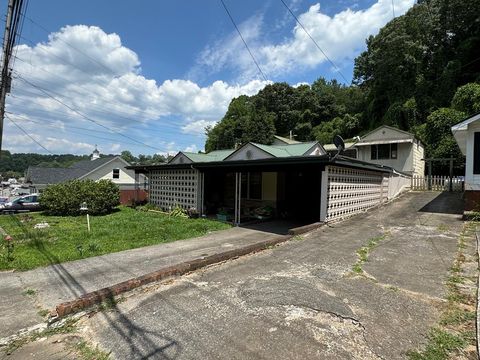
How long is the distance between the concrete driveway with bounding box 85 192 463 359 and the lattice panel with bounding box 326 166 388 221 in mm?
3481

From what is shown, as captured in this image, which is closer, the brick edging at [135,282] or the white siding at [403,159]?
the brick edging at [135,282]

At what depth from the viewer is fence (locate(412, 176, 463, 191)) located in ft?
58.7

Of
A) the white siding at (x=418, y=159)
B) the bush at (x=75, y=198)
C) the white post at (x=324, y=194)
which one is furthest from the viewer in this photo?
the white siding at (x=418, y=159)

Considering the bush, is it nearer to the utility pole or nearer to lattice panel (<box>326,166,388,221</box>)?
the utility pole

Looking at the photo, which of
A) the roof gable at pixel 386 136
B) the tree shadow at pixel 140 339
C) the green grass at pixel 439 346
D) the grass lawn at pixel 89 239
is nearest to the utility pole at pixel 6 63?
the grass lawn at pixel 89 239

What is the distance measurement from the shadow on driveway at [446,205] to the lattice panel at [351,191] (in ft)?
6.80

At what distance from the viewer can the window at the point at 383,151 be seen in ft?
76.3

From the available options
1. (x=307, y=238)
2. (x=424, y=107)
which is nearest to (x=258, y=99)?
(x=424, y=107)

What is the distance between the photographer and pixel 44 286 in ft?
15.9

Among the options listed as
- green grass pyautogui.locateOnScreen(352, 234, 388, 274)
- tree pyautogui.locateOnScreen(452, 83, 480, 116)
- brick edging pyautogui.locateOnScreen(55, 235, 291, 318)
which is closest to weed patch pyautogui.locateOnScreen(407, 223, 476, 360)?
green grass pyautogui.locateOnScreen(352, 234, 388, 274)

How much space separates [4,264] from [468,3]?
38.2 m

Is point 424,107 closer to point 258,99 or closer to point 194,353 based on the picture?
point 258,99

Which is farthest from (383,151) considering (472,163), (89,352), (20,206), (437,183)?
(20,206)

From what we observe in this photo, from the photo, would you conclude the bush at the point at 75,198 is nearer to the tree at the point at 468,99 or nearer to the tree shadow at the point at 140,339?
the tree shadow at the point at 140,339
